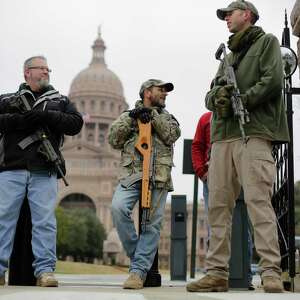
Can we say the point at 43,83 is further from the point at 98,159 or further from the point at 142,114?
the point at 98,159

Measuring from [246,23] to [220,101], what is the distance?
2.36 ft

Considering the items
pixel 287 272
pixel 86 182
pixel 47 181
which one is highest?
pixel 86 182

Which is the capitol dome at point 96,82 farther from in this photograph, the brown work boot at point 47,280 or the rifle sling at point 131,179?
the brown work boot at point 47,280

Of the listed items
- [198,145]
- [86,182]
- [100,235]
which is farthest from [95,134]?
[198,145]

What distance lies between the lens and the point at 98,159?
99.0 m

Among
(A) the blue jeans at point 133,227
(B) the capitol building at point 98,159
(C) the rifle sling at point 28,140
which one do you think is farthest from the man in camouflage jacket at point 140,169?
(B) the capitol building at point 98,159

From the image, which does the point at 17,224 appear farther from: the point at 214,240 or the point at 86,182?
the point at 86,182

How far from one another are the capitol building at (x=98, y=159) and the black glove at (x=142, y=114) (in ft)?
223

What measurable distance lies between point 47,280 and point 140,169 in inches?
49.5

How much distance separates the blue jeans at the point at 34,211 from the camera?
209 inches

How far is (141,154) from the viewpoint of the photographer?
5707mm

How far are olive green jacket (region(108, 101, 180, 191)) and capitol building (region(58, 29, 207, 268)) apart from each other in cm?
6803

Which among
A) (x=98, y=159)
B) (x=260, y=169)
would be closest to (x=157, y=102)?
(x=260, y=169)

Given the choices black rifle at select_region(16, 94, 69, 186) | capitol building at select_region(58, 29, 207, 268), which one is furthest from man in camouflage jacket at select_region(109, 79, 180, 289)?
capitol building at select_region(58, 29, 207, 268)
